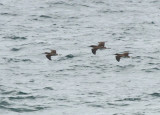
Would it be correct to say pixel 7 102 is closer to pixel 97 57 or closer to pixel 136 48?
pixel 97 57

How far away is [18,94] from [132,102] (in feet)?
17.4

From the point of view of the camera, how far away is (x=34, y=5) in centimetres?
6034

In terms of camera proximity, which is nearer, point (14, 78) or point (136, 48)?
point (14, 78)

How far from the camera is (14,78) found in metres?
39.2

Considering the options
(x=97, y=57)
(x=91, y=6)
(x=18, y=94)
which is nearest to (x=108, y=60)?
(x=97, y=57)

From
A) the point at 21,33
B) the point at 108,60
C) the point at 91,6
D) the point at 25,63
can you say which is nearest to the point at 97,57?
the point at 108,60

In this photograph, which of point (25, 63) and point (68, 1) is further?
point (68, 1)

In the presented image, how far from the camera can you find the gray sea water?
3578 cm

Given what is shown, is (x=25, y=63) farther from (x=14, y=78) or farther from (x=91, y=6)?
(x=91, y=6)

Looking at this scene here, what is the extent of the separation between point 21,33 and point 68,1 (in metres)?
13.5

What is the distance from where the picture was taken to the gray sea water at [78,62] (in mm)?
35781

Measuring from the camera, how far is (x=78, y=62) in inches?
1660

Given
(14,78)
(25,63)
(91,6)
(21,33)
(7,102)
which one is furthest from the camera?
(91,6)

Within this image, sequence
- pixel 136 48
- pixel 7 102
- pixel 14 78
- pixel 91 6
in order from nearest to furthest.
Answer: pixel 7 102, pixel 14 78, pixel 136 48, pixel 91 6
